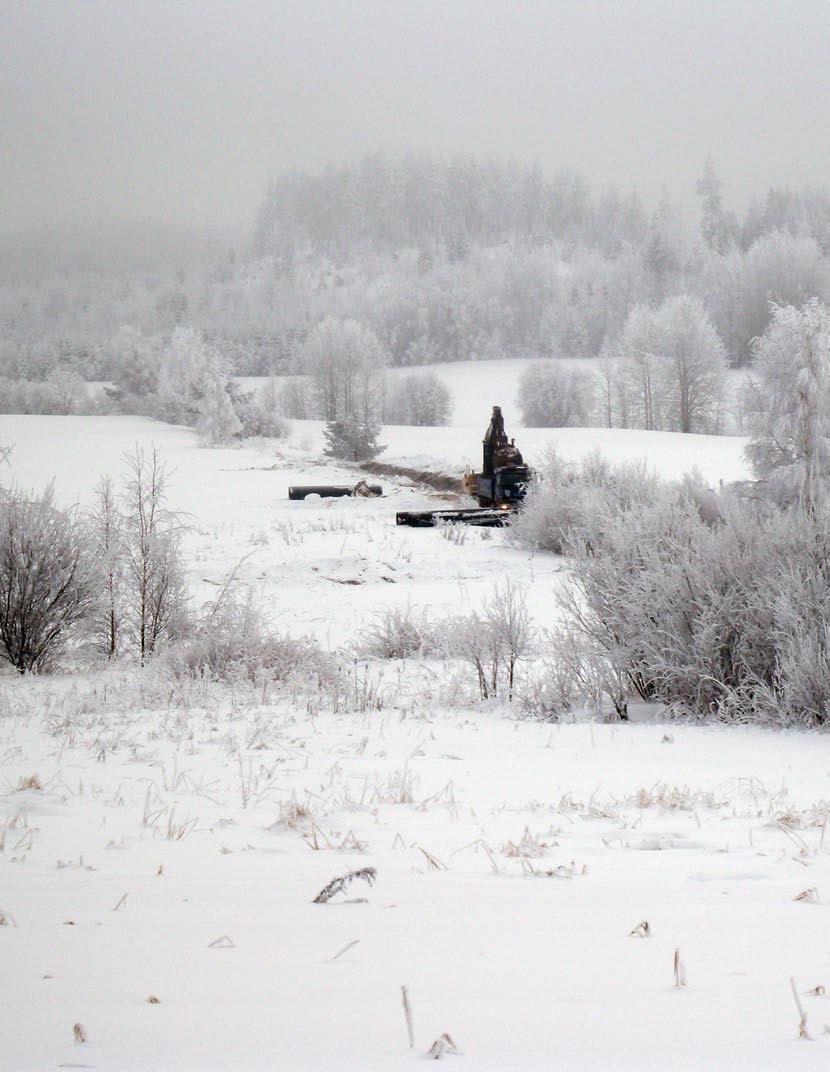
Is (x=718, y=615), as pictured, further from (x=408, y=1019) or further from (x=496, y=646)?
(x=408, y=1019)

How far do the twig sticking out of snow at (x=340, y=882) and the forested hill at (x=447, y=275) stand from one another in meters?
14.2

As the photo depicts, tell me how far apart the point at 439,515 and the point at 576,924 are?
17.6 meters

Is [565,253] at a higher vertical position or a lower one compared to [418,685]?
higher

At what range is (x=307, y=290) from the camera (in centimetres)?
14262

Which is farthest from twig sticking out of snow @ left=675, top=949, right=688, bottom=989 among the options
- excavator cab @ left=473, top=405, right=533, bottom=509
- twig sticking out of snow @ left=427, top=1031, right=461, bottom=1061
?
excavator cab @ left=473, top=405, right=533, bottom=509

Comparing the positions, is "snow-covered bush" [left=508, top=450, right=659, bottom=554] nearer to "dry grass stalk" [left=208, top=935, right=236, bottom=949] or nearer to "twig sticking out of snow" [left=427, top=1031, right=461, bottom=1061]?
"dry grass stalk" [left=208, top=935, right=236, bottom=949]

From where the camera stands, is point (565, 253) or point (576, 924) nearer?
point (576, 924)

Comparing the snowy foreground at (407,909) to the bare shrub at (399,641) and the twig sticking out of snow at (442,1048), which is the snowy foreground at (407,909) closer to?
the twig sticking out of snow at (442,1048)

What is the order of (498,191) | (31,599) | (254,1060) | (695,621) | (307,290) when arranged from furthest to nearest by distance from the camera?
(498,191)
(307,290)
(31,599)
(695,621)
(254,1060)

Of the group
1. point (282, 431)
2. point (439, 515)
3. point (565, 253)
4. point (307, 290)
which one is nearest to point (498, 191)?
point (565, 253)

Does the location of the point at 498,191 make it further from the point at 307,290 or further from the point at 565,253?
the point at 307,290

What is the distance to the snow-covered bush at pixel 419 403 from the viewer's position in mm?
63000

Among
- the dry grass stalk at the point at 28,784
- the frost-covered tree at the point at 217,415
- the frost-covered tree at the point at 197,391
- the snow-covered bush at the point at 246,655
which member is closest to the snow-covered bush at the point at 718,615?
the snow-covered bush at the point at 246,655

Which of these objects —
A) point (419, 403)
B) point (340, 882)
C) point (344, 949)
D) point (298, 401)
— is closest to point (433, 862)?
point (340, 882)
